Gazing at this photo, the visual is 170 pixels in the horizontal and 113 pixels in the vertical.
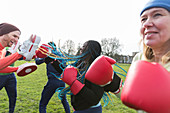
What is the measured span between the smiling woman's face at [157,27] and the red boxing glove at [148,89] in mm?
234

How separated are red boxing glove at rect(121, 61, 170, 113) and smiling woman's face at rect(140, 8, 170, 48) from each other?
0.23 meters

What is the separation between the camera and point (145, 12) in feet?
3.18

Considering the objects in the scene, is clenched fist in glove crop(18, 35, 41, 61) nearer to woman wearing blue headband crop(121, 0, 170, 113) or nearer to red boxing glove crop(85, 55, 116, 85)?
red boxing glove crop(85, 55, 116, 85)

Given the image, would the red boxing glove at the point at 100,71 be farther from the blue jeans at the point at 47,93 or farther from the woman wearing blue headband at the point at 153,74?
the blue jeans at the point at 47,93

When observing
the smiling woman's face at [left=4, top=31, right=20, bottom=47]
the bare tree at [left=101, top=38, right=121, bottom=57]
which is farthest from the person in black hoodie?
the bare tree at [left=101, top=38, right=121, bottom=57]

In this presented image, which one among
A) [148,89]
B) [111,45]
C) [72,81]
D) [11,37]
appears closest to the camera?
[148,89]

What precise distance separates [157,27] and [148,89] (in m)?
0.44

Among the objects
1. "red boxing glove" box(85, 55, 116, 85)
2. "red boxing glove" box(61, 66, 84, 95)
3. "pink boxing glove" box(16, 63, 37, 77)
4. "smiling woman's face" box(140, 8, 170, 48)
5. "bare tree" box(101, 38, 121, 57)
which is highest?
"smiling woman's face" box(140, 8, 170, 48)

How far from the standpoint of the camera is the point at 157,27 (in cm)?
86

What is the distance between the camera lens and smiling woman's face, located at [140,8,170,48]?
846mm

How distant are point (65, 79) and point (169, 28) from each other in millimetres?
1097

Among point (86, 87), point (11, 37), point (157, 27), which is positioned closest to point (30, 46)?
point (11, 37)

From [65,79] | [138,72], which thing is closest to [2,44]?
[65,79]

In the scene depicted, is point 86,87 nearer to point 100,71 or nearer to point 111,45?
point 100,71
